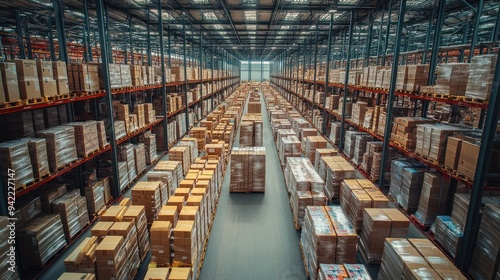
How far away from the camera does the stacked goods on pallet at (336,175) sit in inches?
281

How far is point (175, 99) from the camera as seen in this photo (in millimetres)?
12984

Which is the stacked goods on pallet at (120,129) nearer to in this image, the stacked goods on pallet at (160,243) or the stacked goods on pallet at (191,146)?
the stacked goods on pallet at (191,146)

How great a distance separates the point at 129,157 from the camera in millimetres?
7984

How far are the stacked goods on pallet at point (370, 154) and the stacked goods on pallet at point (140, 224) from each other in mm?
6474

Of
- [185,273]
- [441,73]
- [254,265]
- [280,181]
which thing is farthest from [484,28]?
[185,273]

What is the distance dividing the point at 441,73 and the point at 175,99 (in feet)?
34.4

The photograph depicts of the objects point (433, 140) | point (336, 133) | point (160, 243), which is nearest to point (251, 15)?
point (336, 133)

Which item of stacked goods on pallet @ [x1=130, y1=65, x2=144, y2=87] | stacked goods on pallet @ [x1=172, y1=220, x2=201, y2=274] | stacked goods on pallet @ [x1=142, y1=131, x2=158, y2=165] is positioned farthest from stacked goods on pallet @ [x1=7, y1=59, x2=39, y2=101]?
stacked goods on pallet @ [x1=142, y1=131, x2=158, y2=165]

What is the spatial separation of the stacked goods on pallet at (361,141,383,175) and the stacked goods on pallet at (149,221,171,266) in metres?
6.36

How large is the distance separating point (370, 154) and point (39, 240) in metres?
8.32

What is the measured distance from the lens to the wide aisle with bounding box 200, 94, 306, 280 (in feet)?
15.8

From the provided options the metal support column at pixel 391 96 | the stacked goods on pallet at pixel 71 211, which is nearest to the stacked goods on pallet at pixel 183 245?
the stacked goods on pallet at pixel 71 211

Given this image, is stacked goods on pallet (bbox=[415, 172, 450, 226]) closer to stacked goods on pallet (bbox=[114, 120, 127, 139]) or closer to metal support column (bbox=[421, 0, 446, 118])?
metal support column (bbox=[421, 0, 446, 118])

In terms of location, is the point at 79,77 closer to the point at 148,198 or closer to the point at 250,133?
the point at 148,198
